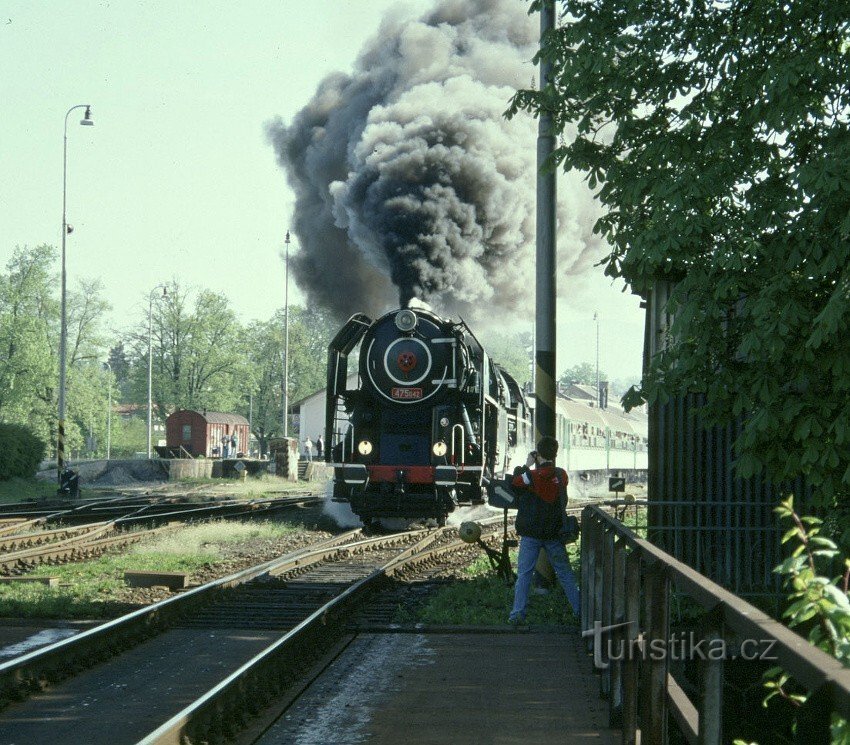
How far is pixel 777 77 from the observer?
7391mm

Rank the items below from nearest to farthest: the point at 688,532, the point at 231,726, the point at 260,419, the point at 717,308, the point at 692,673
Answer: the point at 231,726, the point at 717,308, the point at 692,673, the point at 688,532, the point at 260,419

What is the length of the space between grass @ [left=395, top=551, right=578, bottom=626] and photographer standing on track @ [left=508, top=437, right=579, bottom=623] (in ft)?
0.98

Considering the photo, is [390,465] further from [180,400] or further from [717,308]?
[180,400]

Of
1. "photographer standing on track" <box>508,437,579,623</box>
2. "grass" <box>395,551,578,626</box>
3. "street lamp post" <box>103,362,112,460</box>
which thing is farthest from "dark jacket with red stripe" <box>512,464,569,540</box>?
"street lamp post" <box>103,362,112,460</box>

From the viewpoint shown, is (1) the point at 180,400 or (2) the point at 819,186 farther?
(1) the point at 180,400

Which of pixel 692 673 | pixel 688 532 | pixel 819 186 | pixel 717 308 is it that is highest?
pixel 819 186

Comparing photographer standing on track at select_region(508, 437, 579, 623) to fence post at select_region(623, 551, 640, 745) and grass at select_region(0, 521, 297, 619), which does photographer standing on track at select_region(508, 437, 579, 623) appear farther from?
fence post at select_region(623, 551, 640, 745)

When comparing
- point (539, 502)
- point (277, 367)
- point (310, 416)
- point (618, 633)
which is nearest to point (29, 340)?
point (310, 416)

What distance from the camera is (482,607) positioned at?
10.6 meters

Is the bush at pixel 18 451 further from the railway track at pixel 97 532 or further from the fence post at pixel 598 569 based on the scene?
the fence post at pixel 598 569

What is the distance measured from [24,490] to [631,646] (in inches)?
1185

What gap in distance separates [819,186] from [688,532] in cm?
543

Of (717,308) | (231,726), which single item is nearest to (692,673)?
(717,308)

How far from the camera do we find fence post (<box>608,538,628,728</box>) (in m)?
5.57
